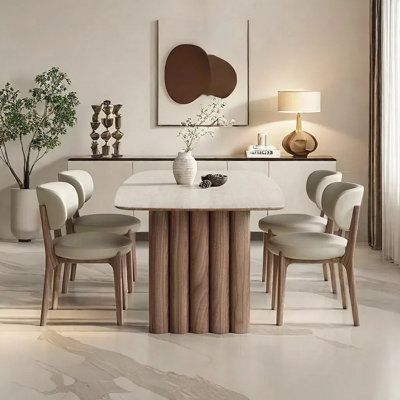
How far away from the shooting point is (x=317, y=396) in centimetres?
336

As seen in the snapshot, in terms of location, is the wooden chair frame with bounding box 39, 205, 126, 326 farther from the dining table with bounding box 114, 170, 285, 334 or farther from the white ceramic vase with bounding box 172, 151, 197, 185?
the white ceramic vase with bounding box 172, 151, 197, 185

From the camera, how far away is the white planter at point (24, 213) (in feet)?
23.7

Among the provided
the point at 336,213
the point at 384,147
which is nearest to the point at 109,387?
the point at 336,213

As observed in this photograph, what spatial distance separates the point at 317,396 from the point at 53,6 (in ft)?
16.9

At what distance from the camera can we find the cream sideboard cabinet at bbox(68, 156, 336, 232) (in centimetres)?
706

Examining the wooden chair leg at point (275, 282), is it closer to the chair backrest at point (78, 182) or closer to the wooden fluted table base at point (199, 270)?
the wooden fluted table base at point (199, 270)

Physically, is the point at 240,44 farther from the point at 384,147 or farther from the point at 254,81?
the point at 384,147

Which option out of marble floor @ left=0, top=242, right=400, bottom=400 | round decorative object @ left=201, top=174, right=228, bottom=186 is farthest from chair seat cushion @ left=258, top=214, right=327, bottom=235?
round decorative object @ left=201, top=174, right=228, bottom=186

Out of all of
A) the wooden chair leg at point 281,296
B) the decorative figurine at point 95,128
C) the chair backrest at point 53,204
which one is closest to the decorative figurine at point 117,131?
the decorative figurine at point 95,128

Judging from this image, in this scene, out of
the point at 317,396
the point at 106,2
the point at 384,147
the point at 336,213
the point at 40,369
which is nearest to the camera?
the point at 317,396

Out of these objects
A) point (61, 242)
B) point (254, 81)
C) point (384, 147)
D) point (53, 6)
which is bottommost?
point (61, 242)

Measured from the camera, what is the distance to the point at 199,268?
13.9ft

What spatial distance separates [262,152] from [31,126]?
2080 millimetres

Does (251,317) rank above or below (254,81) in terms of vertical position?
below
